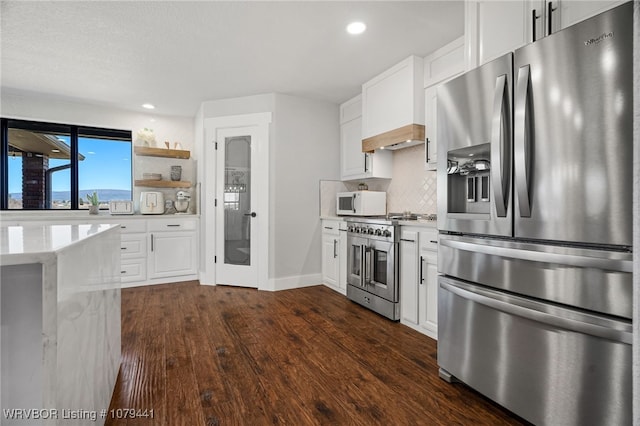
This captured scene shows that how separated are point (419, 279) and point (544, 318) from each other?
130cm

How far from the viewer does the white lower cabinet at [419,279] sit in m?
2.52

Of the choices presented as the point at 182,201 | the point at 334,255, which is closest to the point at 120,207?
the point at 182,201

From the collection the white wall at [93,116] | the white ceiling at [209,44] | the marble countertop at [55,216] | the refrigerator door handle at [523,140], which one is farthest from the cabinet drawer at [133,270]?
the refrigerator door handle at [523,140]

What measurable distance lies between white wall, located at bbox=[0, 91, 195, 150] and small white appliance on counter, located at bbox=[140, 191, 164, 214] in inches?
36.9

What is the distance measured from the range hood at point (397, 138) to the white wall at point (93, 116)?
124 inches

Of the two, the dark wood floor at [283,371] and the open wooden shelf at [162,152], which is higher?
the open wooden shelf at [162,152]

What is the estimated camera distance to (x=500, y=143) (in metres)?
1.53

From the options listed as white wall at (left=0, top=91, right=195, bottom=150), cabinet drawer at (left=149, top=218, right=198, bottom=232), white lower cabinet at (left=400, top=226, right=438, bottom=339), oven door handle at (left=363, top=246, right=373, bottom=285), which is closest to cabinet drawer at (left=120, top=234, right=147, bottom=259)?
cabinet drawer at (left=149, top=218, right=198, bottom=232)

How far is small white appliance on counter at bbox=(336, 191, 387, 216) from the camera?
3.78 metres

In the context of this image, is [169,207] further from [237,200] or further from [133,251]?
[237,200]

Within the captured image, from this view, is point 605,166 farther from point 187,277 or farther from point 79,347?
point 187,277

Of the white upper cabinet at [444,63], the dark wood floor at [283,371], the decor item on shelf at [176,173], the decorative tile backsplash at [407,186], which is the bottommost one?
the dark wood floor at [283,371]

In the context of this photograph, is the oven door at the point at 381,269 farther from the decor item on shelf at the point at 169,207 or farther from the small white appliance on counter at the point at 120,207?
the small white appliance on counter at the point at 120,207

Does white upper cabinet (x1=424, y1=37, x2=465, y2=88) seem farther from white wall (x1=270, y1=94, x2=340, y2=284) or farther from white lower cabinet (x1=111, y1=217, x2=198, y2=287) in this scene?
white lower cabinet (x1=111, y1=217, x2=198, y2=287)
